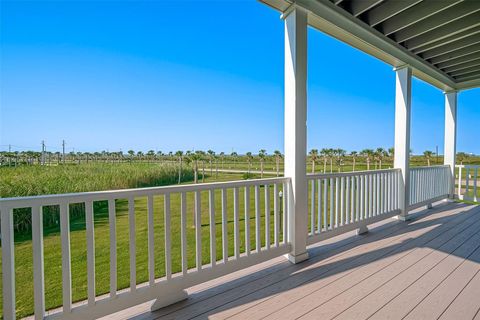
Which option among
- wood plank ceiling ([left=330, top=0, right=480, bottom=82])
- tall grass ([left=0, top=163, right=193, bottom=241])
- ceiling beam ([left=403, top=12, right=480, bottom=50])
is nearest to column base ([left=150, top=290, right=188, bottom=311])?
tall grass ([left=0, top=163, right=193, bottom=241])

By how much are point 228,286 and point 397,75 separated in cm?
413

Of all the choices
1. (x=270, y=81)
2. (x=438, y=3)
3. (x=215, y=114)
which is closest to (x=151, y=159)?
(x=215, y=114)

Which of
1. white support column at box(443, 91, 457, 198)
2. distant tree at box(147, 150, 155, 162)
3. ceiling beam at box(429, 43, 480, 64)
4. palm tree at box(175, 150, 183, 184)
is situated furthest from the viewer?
palm tree at box(175, 150, 183, 184)

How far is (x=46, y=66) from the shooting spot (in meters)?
2.71

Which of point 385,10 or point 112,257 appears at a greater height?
point 385,10

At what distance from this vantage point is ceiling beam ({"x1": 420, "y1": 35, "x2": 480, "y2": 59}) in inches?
125

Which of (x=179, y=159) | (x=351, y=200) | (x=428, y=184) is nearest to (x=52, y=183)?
(x=351, y=200)

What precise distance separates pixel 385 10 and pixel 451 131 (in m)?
4.01

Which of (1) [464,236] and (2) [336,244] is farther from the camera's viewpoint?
(1) [464,236]

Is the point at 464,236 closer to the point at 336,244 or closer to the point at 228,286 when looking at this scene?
the point at 336,244

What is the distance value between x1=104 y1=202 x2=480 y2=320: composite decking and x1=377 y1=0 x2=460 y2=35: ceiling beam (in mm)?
2678

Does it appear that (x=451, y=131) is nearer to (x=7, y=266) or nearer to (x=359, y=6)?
(x=359, y=6)

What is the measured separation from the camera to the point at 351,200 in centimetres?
304

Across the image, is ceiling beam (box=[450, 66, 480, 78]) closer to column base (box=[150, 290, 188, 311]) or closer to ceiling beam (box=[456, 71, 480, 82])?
ceiling beam (box=[456, 71, 480, 82])
